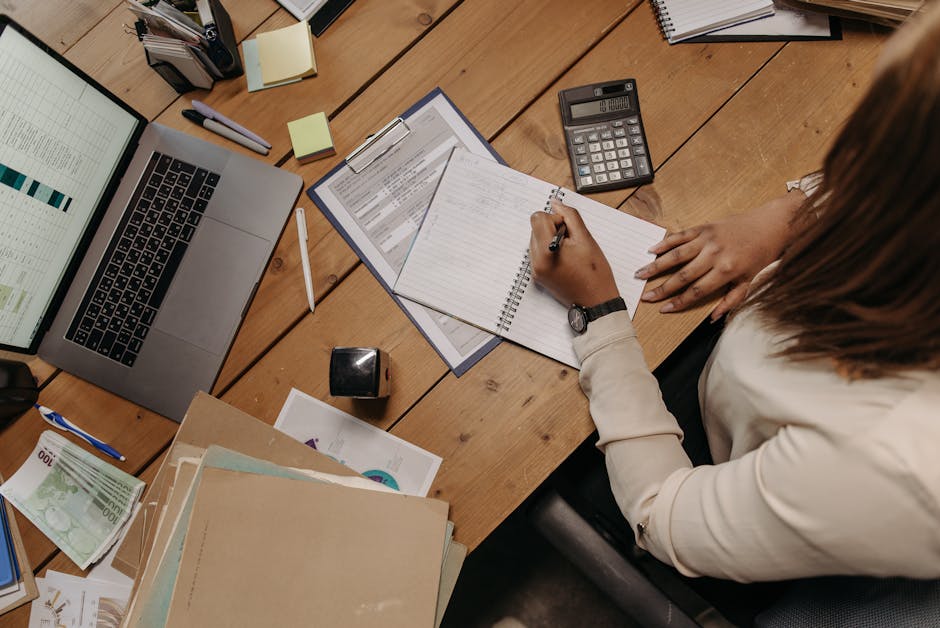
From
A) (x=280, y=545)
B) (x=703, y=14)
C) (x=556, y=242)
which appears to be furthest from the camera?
(x=703, y=14)

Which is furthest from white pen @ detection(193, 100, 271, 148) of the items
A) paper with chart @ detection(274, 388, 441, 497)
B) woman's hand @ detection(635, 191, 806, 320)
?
woman's hand @ detection(635, 191, 806, 320)

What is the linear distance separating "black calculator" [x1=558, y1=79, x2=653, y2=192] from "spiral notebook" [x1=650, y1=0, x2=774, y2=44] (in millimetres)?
117

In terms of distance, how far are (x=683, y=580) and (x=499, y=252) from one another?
0.60 metres

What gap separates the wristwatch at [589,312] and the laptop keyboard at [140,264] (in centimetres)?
61

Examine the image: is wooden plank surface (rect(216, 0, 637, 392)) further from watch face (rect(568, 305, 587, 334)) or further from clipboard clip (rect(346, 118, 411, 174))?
watch face (rect(568, 305, 587, 334))

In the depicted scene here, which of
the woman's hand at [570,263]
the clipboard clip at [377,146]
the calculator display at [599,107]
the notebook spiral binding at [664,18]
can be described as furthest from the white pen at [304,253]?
the notebook spiral binding at [664,18]

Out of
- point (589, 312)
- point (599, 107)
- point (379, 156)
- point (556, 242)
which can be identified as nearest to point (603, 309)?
point (589, 312)

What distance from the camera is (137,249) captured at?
87 cm

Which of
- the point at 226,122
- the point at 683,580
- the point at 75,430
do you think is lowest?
the point at 683,580

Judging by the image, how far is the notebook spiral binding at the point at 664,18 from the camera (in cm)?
91

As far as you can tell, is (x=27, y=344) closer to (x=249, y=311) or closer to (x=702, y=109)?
(x=249, y=311)

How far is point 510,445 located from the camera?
0.83 metres

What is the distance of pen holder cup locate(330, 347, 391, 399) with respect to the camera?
78 centimetres

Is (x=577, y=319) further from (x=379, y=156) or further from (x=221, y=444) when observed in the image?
(x=221, y=444)
